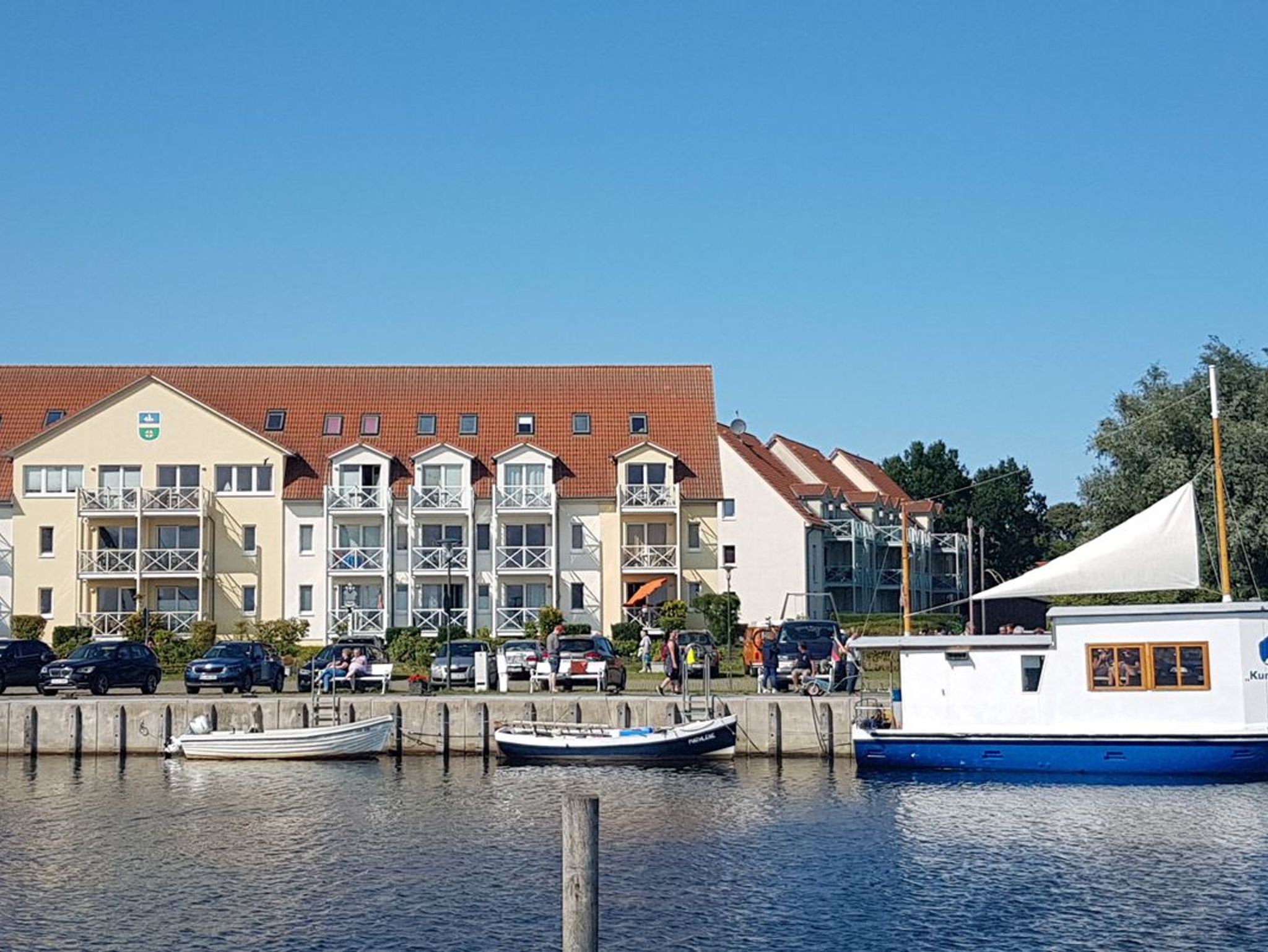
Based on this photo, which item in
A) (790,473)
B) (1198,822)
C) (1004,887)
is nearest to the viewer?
(1004,887)

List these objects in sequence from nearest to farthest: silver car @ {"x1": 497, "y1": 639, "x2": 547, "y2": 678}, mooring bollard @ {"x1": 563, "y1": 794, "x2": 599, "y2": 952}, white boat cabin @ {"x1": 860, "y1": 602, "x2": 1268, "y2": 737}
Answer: mooring bollard @ {"x1": 563, "y1": 794, "x2": 599, "y2": 952} < white boat cabin @ {"x1": 860, "y1": 602, "x2": 1268, "y2": 737} < silver car @ {"x1": 497, "y1": 639, "x2": 547, "y2": 678}

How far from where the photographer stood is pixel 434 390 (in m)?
77.1

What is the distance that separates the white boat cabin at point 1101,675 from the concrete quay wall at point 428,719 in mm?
2746

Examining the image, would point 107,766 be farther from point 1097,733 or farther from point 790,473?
point 790,473

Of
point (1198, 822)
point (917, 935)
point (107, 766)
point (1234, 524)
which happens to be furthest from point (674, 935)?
point (1234, 524)

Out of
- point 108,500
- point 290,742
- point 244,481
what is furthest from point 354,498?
point 290,742

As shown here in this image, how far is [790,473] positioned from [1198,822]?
56.5 metres

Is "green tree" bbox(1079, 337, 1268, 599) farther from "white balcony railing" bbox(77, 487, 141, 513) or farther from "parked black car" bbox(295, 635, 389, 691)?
"white balcony railing" bbox(77, 487, 141, 513)

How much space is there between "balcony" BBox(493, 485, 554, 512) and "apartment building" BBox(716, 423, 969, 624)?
7.94 metres

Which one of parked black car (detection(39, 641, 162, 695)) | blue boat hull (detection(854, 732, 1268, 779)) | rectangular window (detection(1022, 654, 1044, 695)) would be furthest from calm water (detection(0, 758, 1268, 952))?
parked black car (detection(39, 641, 162, 695))

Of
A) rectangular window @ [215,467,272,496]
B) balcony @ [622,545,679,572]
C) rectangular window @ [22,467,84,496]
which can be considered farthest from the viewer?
rectangular window @ [215,467,272,496]

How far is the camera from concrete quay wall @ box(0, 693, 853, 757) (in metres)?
38.9

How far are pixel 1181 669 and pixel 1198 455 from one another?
30.5 m

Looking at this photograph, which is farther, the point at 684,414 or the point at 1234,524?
the point at 684,414
